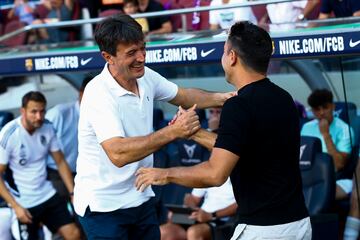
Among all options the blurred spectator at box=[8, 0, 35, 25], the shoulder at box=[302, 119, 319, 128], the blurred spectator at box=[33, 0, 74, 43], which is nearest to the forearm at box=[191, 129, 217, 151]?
the shoulder at box=[302, 119, 319, 128]

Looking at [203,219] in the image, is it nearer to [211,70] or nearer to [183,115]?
[211,70]

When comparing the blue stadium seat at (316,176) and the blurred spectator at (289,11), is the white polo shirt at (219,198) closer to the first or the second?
the blue stadium seat at (316,176)

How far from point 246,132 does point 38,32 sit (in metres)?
6.43

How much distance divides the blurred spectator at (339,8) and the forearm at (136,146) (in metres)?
3.39

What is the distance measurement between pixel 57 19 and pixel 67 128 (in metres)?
3.07

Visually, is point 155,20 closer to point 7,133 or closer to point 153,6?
point 153,6

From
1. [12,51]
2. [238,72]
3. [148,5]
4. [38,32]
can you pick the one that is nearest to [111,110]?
[238,72]

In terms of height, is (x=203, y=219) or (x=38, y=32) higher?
(x=38, y=32)

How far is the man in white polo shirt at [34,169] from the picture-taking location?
763cm

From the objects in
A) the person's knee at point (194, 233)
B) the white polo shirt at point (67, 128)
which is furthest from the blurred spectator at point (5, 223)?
the person's knee at point (194, 233)

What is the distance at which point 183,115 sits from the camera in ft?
14.4

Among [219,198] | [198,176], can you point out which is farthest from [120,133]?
[219,198]

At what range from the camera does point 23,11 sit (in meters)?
12.9

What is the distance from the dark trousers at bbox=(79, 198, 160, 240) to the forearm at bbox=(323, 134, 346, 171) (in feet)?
8.92
